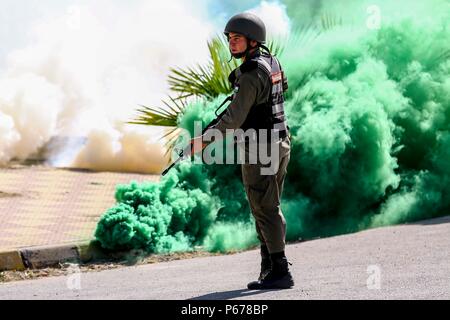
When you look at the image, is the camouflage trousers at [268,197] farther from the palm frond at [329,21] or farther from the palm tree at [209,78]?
the palm frond at [329,21]

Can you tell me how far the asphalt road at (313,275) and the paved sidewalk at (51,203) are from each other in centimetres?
106

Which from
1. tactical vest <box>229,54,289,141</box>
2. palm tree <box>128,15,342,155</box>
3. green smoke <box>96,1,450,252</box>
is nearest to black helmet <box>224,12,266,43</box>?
tactical vest <box>229,54,289,141</box>

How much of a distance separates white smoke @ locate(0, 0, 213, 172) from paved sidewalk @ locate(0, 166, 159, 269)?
0.54 meters

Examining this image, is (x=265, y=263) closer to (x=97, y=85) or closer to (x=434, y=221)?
(x=434, y=221)

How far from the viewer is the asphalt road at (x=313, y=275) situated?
5.63 metres

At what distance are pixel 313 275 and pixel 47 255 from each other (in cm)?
216

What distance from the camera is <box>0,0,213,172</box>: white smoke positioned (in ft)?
44.1

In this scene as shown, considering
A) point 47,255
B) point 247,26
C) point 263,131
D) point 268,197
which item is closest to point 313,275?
point 268,197

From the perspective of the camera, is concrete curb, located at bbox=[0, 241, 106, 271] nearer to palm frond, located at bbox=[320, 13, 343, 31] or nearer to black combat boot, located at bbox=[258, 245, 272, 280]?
black combat boot, located at bbox=[258, 245, 272, 280]

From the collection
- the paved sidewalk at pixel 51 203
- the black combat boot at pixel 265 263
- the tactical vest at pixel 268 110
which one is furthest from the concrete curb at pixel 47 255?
the tactical vest at pixel 268 110

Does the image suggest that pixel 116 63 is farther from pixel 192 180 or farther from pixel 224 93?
pixel 192 180

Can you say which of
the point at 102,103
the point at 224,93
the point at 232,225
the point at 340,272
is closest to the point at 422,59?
the point at 224,93

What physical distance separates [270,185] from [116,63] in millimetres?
9631

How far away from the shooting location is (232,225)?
27.7ft
